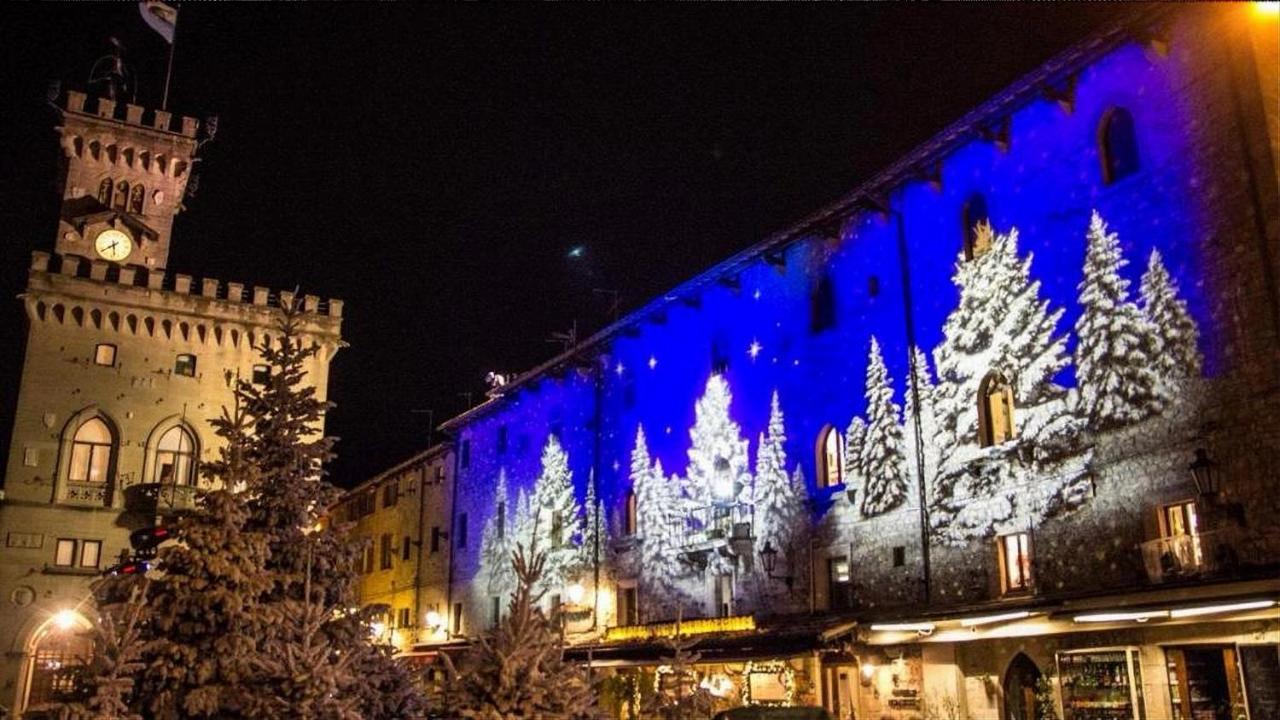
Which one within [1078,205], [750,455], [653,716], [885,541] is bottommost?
[653,716]

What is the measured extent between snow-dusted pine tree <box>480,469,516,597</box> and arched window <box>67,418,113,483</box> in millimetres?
14070

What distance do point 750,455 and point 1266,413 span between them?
13584 millimetres

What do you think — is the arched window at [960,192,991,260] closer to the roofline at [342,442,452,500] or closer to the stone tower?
the stone tower

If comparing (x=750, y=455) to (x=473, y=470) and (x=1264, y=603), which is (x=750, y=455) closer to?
(x=1264, y=603)

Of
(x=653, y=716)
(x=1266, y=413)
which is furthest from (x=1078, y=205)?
(x=653, y=716)

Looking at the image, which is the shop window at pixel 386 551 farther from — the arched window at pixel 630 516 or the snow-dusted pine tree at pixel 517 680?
the snow-dusted pine tree at pixel 517 680

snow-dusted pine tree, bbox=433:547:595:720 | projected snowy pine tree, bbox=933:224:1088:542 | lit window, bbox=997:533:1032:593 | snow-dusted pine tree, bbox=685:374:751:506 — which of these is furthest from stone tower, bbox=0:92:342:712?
snow-dusted pine tree, bbox=433:547:595:720

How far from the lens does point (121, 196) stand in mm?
35719

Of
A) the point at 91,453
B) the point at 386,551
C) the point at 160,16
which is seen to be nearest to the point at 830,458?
the point at 91,453

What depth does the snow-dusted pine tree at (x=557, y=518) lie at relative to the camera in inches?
1379

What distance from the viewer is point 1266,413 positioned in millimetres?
15281

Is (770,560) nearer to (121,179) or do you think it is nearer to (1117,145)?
(1117,145)

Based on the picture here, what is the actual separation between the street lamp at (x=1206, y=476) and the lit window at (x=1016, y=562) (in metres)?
3.83

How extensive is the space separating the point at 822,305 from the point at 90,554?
75.9 feet
